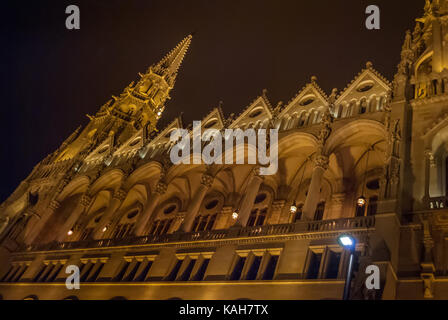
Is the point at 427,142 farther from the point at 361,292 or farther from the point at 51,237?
the point at 51,237

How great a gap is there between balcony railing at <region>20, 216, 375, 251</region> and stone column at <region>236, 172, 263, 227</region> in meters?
0.90

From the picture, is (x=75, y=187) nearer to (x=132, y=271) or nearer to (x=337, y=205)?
(x=132, y=271)

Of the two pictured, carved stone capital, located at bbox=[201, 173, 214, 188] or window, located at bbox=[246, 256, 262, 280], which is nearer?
window, located at bbox=[246, 256, 262, 280]

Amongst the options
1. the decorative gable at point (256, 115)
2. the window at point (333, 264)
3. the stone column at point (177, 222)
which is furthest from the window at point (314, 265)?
the stone column at point (177, 222)

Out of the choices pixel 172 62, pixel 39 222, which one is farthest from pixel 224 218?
pixel 172 62

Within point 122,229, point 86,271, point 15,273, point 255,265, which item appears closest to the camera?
point 255,265

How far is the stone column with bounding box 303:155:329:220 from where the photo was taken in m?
23.5

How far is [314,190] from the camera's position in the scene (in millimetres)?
24562

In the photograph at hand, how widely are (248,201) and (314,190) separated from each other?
4285mm

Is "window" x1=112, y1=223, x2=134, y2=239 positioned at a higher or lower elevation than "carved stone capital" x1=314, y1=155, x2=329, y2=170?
lower

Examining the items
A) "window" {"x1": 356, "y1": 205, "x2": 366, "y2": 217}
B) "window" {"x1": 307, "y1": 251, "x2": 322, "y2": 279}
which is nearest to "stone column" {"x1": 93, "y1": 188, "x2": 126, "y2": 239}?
"window" {"x1": 307, "y1": 251, "x2": 322, "y2": 279}

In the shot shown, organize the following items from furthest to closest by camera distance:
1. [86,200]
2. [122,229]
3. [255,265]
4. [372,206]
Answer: [122,229] < [86,200] < [372,206] < [255,265]

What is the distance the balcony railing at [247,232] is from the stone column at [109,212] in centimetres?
112

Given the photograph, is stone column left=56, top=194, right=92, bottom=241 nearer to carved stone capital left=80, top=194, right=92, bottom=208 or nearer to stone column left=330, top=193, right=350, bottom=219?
carved stone capital left=80, top=194, right=92, bottom=208
